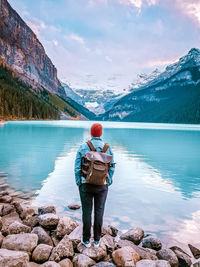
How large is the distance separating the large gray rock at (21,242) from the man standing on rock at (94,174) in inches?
52.2

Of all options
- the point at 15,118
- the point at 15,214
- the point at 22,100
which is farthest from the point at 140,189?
the point at 22,100

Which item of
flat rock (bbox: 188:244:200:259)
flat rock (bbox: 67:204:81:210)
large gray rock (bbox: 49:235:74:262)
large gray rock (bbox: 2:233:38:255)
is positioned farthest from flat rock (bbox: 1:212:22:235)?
flat rock (bbox: 188:244:200:259)

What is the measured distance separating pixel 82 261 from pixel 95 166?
228 centimetres

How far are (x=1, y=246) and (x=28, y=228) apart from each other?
3.70 ft

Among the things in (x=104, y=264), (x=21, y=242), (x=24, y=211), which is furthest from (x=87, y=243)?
(x=24, y=211)

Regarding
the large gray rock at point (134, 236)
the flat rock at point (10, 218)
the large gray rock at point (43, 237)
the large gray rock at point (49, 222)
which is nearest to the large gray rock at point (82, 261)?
the large gray rock at point (43, 237)

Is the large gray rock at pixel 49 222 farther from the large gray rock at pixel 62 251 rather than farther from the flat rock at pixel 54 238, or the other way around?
the large gray rock at pixel 62 251

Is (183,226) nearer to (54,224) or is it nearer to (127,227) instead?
(127,227)

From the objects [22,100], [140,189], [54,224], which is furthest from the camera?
[22,100]

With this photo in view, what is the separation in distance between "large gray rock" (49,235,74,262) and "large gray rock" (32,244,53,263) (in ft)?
0.45

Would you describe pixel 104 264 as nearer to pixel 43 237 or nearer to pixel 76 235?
pixel 76 235

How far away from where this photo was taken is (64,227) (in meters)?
6.97

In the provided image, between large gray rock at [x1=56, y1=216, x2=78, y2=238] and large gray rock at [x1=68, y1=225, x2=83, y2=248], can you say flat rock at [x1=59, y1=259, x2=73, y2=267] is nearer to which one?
large gray rock at [x1=68, y1=225, x2=83, y2=248]

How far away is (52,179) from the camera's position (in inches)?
616
